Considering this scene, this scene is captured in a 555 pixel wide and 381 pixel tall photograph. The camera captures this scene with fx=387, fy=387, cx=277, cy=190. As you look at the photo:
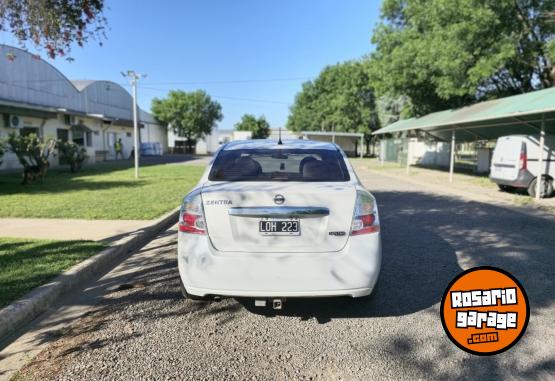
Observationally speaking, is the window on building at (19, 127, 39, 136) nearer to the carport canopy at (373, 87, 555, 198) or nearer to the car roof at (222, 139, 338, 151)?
the car roof at (222, 139, 338, 151)

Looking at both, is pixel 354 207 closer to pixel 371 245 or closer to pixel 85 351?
pixel 371 245

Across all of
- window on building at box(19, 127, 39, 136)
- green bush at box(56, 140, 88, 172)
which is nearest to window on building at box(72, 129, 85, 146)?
window on building at box(19, 127, 39, 136)

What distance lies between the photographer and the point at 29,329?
3.40 metres

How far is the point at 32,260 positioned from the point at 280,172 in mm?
3405

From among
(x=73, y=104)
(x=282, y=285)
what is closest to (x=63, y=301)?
(x=282, y=285)

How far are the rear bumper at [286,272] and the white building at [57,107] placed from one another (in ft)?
49.2

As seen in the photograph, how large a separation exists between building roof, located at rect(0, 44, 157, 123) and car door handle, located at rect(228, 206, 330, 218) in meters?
17.2

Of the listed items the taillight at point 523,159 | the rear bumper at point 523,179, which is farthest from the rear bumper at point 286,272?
the rear bumper at point 523,179

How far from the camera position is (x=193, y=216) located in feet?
10.6

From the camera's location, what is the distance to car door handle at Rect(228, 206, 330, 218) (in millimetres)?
3102

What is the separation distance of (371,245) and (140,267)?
127 inches

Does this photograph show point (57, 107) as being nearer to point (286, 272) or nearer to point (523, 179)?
point (523, 179)

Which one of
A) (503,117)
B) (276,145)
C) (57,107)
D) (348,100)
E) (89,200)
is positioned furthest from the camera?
(348,100)

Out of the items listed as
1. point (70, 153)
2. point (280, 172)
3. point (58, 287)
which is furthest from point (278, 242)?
point (70, 153)
